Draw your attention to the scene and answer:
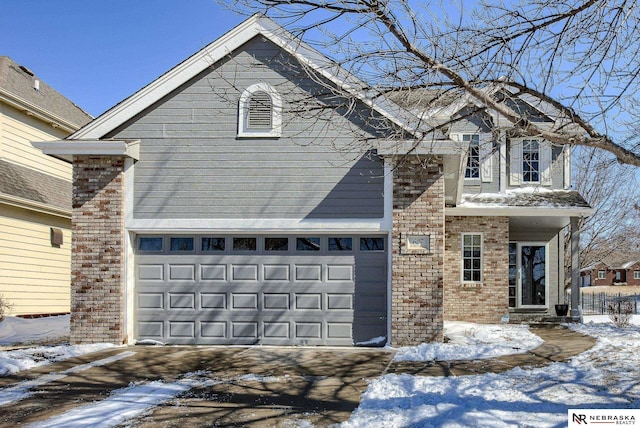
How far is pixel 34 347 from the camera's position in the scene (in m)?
11.3

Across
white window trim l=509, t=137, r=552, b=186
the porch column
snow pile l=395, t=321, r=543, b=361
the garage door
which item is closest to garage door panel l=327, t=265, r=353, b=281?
the garage door

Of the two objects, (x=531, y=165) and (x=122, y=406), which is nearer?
(x=122, y=406)

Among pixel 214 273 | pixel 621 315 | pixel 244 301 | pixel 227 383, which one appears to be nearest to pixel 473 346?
pixel 244 301

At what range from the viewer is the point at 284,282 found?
460 inches

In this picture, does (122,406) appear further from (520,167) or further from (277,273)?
(520,167)

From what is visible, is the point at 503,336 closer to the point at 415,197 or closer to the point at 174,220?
the point at 415,197

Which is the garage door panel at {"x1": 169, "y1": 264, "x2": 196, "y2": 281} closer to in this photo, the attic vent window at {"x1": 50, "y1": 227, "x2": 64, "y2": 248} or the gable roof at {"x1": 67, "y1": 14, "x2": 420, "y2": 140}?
the gable roof at {"x1": 67, "y1": 14, "x2": 420, "y2": 140}

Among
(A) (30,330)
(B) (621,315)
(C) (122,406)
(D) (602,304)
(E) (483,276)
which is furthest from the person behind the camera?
(D) (602,304)

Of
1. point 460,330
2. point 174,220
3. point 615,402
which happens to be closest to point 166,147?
point 174,220

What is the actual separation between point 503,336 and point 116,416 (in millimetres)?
8891

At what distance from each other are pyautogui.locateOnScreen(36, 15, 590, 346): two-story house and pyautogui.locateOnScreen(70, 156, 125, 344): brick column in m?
0.02

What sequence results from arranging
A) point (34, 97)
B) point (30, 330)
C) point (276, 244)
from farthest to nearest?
point (34, 97) < point (30, 330) < point (276, 244)

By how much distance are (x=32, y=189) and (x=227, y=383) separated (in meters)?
11.8

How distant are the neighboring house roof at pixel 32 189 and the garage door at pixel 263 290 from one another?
20.3ft
